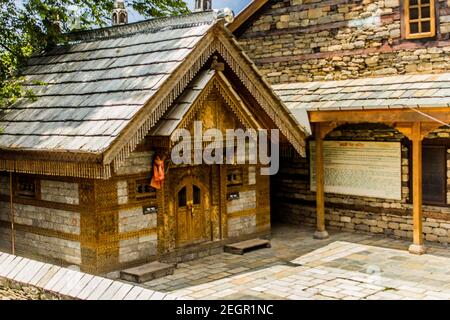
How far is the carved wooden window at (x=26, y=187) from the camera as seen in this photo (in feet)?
36.6

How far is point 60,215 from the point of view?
10547 mm

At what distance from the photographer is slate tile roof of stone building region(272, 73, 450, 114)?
11.3 metres

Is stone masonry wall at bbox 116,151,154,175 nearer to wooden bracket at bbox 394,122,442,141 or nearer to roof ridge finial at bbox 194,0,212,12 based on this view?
roof ridge finial at bbox 194,0,212,12

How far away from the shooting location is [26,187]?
11328mm

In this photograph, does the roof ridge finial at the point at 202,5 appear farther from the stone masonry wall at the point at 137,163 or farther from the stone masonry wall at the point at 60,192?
the stone masonry wall at the point at 60,192

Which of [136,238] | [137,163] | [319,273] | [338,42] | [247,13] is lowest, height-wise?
[319,273]

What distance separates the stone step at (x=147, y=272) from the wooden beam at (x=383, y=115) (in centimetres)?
459

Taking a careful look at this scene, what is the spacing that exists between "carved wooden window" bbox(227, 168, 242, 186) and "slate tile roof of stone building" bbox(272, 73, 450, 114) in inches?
70.3

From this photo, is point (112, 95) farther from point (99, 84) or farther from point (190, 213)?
point (190, 213)

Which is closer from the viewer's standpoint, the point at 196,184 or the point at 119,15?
the point at 196,184

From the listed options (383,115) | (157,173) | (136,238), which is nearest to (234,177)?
(157,173)

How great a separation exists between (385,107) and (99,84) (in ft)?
17.3

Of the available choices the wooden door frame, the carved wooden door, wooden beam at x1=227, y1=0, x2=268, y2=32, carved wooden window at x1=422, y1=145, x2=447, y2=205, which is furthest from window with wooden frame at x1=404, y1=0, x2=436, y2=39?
the carved wooden door
